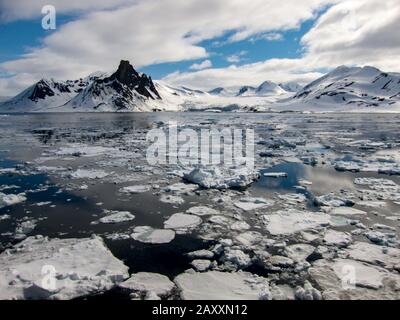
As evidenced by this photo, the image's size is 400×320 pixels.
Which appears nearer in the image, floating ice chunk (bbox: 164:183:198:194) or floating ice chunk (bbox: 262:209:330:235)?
floating ice chunk (bbox: 262:209:330:235)

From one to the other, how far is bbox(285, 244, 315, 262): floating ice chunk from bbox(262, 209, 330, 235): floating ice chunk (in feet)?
2.76

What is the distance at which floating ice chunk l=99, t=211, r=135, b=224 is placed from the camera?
1048 cm

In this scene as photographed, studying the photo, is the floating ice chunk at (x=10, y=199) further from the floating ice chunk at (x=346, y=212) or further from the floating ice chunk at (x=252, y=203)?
the floating ice chunk at (x=346, y=212)

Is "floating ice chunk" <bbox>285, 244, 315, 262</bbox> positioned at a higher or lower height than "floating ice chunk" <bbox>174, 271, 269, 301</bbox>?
higher

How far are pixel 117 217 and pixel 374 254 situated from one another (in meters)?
7.00

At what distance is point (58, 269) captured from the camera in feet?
25.0

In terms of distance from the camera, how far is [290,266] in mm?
7863

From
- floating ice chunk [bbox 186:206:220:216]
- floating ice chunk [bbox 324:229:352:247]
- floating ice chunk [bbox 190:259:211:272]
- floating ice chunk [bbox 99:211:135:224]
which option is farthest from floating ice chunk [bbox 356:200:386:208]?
floating ice chunk [bbox 99:211:135:224]

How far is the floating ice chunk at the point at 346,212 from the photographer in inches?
433

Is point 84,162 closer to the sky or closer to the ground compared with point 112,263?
closer to the sky

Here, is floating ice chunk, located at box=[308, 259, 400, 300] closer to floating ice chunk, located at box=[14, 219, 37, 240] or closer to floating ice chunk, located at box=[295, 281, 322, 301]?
floating ice chunk, located at box=[295, 281, 322, 301]

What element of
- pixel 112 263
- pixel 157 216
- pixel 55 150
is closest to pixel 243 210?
pixel 157 216
